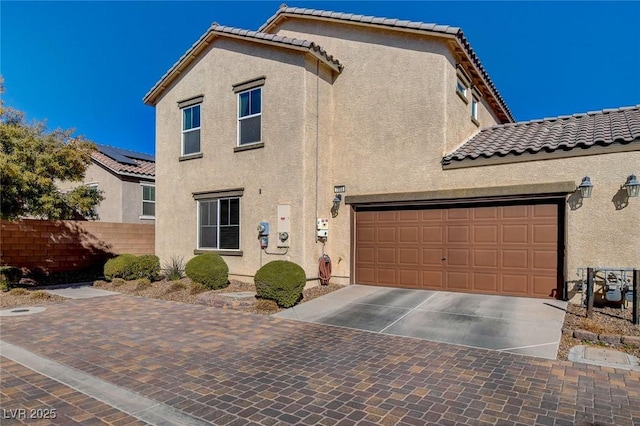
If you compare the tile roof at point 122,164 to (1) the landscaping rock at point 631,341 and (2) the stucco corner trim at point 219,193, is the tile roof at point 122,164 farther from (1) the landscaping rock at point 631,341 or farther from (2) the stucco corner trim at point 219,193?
(1) the landscaping rock at point 631,341

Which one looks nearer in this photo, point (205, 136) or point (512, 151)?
point (512, 151)

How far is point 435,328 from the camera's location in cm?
768

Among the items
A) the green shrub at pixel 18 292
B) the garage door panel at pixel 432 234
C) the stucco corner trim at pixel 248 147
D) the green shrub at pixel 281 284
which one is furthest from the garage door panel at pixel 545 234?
the green shrub at pixel 18 292

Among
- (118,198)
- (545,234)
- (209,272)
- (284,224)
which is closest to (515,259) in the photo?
(545,234)

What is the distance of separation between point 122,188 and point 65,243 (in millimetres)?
4804

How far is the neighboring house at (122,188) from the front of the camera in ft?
64.1

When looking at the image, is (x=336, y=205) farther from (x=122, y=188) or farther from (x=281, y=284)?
(x=122, y=188)

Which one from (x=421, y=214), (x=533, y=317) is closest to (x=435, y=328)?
(x=533, y=317)

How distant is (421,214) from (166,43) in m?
16.5

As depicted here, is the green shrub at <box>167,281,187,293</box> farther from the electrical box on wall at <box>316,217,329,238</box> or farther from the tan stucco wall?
the tan stucco wall

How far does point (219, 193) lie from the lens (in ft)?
44.5

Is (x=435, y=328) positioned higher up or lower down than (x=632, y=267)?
lower down

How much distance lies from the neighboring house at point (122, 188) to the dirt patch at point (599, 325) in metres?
18.7

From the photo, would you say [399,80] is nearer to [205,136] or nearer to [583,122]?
[583,122]
